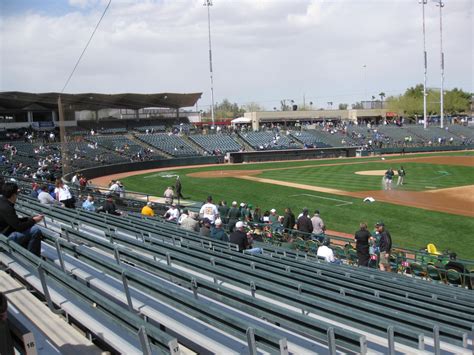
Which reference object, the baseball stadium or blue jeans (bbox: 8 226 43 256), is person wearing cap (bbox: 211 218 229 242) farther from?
blue jeans (bbox: 8 226 43 256)

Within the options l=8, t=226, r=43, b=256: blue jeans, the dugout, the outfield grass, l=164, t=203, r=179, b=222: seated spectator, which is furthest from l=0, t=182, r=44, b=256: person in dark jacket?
the dugout

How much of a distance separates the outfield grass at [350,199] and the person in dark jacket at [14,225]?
13.9 meters

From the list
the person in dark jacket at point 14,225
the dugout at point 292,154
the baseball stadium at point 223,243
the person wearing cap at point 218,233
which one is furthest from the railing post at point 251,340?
the dugout at point 292,154

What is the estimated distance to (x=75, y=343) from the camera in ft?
12.5

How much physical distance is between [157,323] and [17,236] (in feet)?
8.59

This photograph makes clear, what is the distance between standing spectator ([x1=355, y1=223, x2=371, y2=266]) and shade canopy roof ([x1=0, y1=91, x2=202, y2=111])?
4856cm

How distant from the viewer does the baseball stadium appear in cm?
400

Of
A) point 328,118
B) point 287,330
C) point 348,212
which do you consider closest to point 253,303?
point 287,330

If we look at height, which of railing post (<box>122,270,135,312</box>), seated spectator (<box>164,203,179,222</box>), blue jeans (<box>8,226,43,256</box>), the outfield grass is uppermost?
blue jeans (<box>8,226,43,256</box>)

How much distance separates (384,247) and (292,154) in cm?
4642

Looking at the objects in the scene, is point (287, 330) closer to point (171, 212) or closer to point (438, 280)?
point (438, 280)

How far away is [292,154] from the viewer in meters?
58.4

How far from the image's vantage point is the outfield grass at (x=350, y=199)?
18.8 m

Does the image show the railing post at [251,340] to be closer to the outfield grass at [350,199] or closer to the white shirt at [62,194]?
the white shirt at [62,194]
